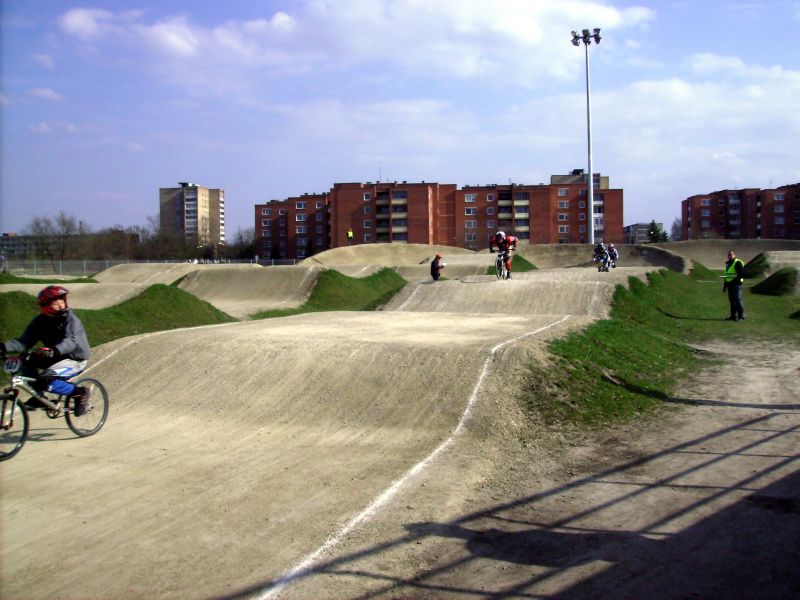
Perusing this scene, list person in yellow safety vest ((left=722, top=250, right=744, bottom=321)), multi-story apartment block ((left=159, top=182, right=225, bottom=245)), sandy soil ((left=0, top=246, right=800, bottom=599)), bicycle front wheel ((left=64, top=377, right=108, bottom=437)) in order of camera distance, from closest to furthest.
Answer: sandy soil ((left=0, top=246, right=800, bottom=599)) < bicycle front wheel ((left=64, top=377, right=108, bottom=437)) < person in yellow safety vest ((left=722, top=250, right=744, bottom=321)) < multi-story apartment block ((left=159, top=182, right=225, bottom=245))

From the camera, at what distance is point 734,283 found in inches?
784

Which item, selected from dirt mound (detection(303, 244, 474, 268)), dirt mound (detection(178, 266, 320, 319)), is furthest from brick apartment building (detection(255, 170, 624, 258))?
dirt mound (detection(178, 266, 320, 319))

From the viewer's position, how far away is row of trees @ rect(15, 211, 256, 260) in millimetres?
83750

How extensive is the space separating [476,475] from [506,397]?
2.39m

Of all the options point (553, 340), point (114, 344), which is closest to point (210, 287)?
point (114, 344)

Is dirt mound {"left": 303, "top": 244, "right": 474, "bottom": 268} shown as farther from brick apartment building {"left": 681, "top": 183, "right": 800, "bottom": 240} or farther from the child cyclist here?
brick apartment building {"left": 681, "top": 183, "right": 800, "bottom": 240}

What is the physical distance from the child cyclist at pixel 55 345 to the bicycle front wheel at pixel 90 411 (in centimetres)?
31

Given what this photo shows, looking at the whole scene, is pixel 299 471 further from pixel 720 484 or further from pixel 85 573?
pixel 720 484

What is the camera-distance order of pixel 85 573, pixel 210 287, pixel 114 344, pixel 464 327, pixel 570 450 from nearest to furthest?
pixel 85 573 → pixel 570 450 → pixel 114 344 → pixel 464 327 → pixel 210 287

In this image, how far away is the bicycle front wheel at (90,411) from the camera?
8211 mm

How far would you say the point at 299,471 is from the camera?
6.88 meters

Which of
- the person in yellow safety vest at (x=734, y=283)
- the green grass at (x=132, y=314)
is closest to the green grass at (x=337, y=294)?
the green grass at (x=132, y=314)

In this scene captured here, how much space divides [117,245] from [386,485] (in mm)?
99047

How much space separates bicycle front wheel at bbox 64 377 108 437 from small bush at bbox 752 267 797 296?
29.0 metres
